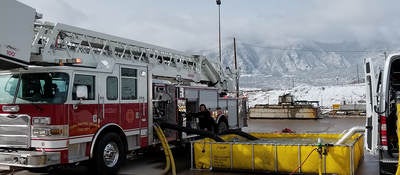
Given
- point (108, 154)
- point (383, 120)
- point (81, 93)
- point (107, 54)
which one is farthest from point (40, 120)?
point (383, 120)

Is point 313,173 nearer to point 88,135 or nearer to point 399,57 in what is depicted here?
point 399,57

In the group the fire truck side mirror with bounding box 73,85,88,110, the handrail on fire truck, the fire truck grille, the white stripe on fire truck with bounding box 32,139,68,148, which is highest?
the handrail on fire truck

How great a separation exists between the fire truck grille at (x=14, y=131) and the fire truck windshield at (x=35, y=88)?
36cm

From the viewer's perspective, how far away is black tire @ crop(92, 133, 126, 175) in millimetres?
9508

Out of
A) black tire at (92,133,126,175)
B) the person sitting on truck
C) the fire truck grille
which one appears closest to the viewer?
the fire truck grille

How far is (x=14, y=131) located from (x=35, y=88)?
0.93 metres

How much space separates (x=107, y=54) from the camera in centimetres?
1202

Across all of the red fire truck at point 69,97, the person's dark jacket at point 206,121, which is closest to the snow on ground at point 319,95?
Answer: the person's dark jacket at point 206,121

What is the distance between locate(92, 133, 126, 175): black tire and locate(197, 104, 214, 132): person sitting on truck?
3.81 metres

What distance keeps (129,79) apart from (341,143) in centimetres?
493

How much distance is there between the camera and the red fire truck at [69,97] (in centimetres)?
860

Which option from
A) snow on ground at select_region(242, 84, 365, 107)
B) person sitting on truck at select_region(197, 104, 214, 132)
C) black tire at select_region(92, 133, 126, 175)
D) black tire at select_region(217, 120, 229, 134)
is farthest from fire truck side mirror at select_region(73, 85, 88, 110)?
snow on ground at select_region(242, 84, 365, 107)

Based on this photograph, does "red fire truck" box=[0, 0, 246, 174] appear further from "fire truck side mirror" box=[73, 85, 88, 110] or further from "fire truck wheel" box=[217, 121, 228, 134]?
"fire truck wheel" box=[217, 121, 228, 134]

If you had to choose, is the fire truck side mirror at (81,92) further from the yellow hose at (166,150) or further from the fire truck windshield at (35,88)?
the yellow hose at (166,150)
